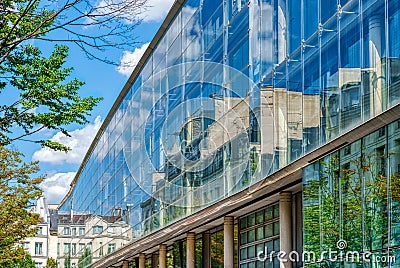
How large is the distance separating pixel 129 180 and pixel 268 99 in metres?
21.1

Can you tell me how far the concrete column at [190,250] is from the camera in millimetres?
34688

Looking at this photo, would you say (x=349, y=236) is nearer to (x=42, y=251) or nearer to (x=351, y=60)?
(x=351, y=60)

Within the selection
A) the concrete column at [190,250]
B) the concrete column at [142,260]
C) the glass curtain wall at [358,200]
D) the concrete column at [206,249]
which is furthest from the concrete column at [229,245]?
the concrete column at [142,260]

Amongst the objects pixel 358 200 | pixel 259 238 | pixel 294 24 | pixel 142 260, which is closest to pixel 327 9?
pixel 294 24

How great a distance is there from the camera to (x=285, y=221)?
23531 mm

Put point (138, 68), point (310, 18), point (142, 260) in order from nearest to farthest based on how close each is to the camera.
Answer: point (310, 18)
point (138, 68)
point (142, 260)

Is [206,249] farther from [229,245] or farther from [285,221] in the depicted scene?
[285,221]

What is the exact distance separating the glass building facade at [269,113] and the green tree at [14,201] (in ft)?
15.7

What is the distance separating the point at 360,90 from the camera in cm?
1670

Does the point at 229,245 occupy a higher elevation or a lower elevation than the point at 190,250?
lower

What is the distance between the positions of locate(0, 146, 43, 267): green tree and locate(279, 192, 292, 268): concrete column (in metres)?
14.9

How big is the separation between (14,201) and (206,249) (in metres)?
9.27

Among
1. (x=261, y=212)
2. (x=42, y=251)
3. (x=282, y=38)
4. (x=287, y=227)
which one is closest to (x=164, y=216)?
(x=261, y=212)

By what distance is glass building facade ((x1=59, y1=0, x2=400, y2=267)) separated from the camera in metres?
16.2
